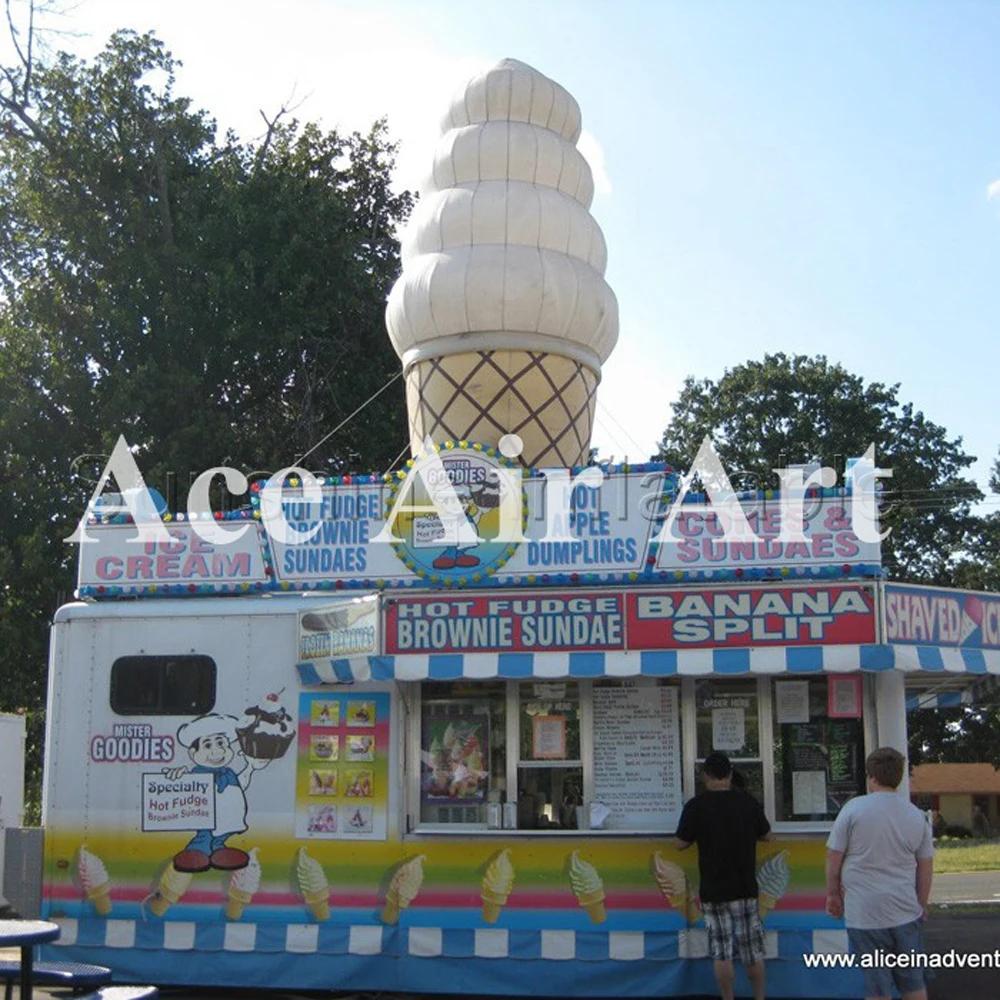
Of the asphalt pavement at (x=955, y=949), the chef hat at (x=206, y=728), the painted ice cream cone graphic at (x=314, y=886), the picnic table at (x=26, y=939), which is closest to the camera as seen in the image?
the picnic table at (x=26, y=939)

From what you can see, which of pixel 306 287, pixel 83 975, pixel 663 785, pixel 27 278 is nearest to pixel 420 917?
pixel 663 785

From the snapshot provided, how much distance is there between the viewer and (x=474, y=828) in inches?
398

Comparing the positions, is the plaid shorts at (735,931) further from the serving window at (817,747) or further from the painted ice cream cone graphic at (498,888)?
the painted ice cream cone graphic at (498,888)

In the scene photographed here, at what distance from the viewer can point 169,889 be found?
1054 cm

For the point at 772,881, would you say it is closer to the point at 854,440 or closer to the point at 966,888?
the point at 966,888

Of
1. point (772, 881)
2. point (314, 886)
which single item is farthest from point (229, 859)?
point (772, 881)

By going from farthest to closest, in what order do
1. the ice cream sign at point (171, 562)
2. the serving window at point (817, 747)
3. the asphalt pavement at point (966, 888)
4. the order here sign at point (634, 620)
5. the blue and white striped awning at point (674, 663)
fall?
the asphalt pavement at point (966, 888) < the ice cream sign at point (171, 562) < the serving window at point (817, 747) < the order here sign at point (634, 620) < the blue and white striped awning at point (674, 663)

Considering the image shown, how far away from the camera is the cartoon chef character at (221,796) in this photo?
10469 millimetres

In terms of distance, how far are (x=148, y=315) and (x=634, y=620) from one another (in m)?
18.0

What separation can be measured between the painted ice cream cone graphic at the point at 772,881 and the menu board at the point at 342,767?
2.92 metres

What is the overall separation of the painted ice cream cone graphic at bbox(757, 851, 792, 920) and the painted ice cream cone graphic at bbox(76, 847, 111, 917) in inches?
208

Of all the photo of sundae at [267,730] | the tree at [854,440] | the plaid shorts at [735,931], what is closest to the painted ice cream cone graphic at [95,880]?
the photo of sundae at [267,730]

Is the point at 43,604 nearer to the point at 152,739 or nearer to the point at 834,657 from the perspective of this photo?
the point at 152,739

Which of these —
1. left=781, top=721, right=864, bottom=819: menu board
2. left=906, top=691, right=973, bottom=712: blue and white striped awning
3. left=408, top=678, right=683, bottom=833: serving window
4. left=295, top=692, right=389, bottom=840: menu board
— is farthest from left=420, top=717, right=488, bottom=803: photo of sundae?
left=906, top=691, right=973, bottom=712: blue and white striped awning
